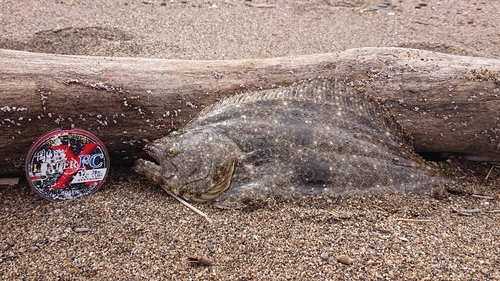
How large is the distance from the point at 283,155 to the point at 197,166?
2.09 feet

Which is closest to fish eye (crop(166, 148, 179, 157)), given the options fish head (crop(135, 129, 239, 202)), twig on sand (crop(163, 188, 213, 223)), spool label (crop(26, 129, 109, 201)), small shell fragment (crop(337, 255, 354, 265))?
fish head (crop(135, 129, 239, 202))

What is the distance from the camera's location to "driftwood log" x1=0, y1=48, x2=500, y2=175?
3203 millimetres

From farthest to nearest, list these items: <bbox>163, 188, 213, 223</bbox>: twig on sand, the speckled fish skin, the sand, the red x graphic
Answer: the red x graphic
the speckled fish skin
<bbox>163, 188, 213, 223</bbox>: twig on sand
the sand

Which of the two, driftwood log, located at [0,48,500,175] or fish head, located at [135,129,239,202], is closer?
fish head, located at [135,129,239,202]

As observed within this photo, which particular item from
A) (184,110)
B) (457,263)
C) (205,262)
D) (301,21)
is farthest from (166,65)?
(301,21)

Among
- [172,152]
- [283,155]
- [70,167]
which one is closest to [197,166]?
[172,152]

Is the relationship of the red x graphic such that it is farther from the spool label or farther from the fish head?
the fish head

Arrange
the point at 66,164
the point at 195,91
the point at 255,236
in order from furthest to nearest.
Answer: the point at 195,91
the point at 66,164
the point at 255,236

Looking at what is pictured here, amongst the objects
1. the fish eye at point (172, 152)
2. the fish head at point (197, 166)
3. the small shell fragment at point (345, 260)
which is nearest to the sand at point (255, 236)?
the small shell fragment at point (345, 260)

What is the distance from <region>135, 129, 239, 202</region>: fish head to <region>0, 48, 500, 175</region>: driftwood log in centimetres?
37

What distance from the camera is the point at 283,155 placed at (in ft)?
10.3

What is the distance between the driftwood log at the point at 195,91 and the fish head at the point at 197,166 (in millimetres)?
367

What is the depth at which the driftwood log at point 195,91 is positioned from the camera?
320 centimetres

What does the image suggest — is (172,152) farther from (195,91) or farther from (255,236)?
(255,236)
